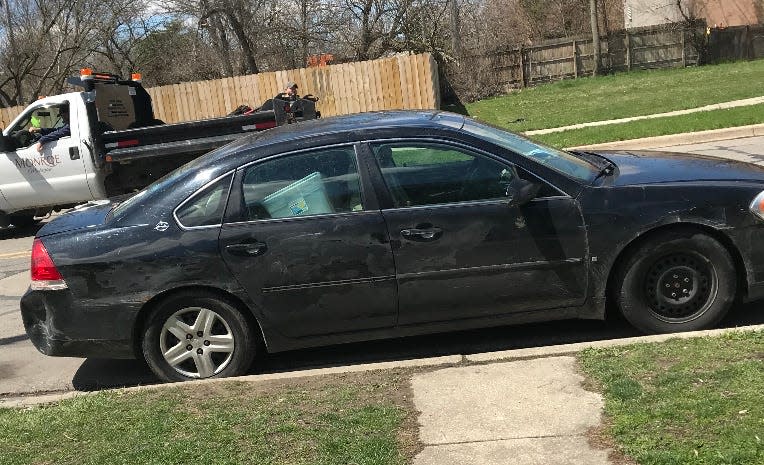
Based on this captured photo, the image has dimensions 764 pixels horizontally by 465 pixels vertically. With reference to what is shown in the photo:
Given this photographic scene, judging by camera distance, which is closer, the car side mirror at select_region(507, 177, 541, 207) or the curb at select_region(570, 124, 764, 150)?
the car side mirror at select_region(507, 177, 541, 207)

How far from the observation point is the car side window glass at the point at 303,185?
470cm

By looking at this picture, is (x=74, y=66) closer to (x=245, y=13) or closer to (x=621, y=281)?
(x=245, y=13)

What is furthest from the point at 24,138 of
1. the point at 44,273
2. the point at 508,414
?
the point at 508,414

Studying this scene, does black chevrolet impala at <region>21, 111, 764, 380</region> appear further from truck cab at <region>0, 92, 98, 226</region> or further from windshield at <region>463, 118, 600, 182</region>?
truck cab at <region>0, 92, 98, 226</region>

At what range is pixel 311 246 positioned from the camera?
4.64 metres

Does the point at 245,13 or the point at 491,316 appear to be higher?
the point at 245,13

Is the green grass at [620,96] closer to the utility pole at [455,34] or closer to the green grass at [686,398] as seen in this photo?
the utility pole at [455,34]

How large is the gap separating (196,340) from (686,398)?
297 centimetres

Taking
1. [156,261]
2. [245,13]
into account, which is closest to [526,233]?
[156,261]

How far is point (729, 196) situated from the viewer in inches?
180

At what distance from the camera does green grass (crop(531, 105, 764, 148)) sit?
14047mm

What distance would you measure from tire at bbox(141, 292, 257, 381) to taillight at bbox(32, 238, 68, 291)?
2.13 feet

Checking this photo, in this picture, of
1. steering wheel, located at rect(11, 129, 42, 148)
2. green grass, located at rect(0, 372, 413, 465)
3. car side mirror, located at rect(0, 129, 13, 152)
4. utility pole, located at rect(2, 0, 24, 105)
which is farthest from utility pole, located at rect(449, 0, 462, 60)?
green grass, located at rect(0, 372, 413, 465)

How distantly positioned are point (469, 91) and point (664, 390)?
28.2 meters
